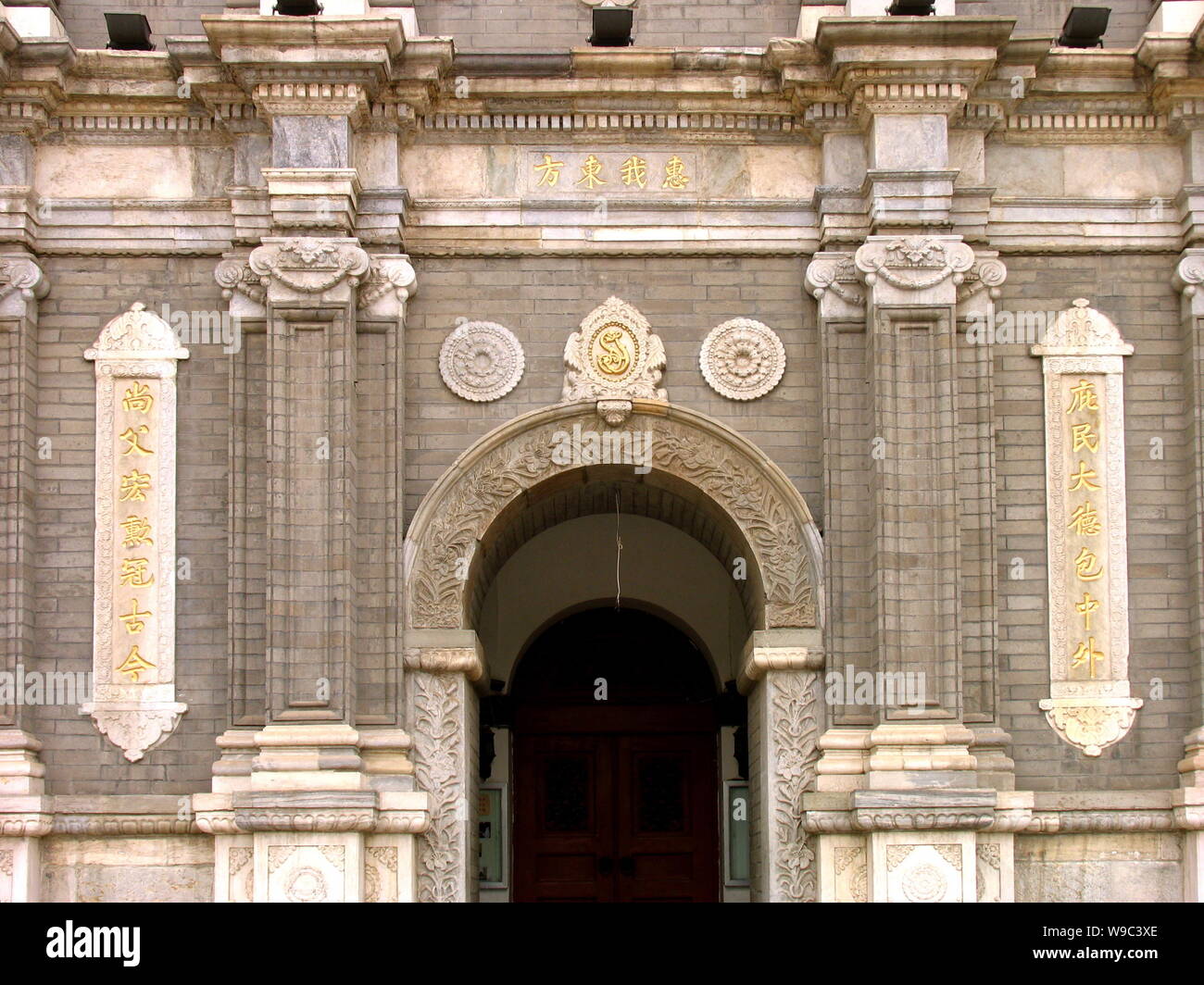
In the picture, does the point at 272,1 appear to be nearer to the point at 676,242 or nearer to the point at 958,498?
the point at 676,242

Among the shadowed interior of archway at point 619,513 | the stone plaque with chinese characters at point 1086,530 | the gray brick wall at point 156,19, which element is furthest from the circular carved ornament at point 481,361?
the stone plaque with chinese characters at point 1086,530

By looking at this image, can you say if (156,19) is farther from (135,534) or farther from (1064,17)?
(1064,17)

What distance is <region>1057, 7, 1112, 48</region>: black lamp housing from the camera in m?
13.5

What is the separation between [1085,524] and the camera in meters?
13.3

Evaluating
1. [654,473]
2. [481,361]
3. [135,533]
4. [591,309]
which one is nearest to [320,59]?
[481,361]

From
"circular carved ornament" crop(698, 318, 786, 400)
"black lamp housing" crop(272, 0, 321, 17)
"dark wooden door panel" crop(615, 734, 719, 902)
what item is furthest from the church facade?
"dark wooden door panel" crop(615, 734, 719, 902)

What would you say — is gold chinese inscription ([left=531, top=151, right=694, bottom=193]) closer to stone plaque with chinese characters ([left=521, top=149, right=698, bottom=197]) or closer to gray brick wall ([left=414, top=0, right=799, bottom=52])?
stone plaque with chinese characters ([left=521, top=149, right=698, bottom=197])

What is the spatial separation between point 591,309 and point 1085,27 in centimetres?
382

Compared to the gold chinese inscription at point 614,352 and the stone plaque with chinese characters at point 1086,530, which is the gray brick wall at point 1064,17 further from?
the gold chinese inscription at point 614,352

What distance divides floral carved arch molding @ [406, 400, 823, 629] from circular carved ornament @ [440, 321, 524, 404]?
285mm

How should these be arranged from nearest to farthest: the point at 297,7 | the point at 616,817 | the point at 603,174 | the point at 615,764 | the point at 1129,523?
the point at 297,7, the point at 1129,523, the point at 603,174, the point at 616,817, the point at 615,764

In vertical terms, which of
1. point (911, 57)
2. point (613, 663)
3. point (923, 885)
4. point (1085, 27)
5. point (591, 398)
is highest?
point (1085, 27)

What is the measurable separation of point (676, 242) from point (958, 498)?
255 cm

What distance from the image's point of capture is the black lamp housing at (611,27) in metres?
13.4
